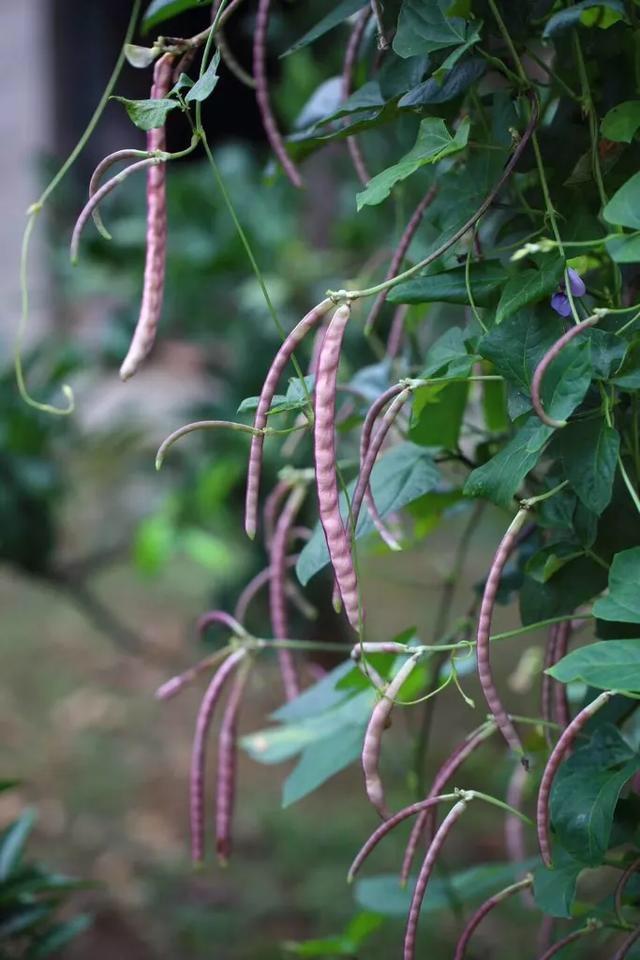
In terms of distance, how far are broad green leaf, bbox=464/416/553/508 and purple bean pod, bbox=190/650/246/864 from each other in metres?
0.30

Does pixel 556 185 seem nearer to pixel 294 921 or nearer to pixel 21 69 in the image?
pixel 294 921

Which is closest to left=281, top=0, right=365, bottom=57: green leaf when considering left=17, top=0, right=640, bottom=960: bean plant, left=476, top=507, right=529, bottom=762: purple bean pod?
left=17, top=0, right=640, bottom=960: bean plant

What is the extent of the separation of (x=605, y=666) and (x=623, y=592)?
0.05m

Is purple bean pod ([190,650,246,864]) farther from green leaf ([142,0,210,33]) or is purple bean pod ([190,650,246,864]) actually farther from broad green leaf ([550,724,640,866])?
green leaf ([142,0,210,33])

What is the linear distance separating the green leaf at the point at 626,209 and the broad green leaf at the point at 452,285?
0.11 m

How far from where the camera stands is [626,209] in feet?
1.77

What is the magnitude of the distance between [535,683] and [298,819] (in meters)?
0.80

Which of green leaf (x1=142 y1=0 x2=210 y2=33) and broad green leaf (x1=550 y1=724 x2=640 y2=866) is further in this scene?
green leaf (x1=142 y1=0 x2=210 y2=33)

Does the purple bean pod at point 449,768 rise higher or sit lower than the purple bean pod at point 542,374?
lower

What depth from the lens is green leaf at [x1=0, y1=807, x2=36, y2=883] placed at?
1218 millimetres

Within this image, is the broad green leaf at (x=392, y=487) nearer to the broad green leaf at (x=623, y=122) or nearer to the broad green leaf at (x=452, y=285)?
the broad green leaf at (x=452, y=285)

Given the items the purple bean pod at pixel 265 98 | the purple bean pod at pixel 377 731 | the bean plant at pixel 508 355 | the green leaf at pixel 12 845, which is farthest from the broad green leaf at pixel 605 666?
the green leaf at pixel 12 845

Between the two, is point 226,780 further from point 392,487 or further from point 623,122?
point 623,122

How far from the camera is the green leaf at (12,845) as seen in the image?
47.9 inches
